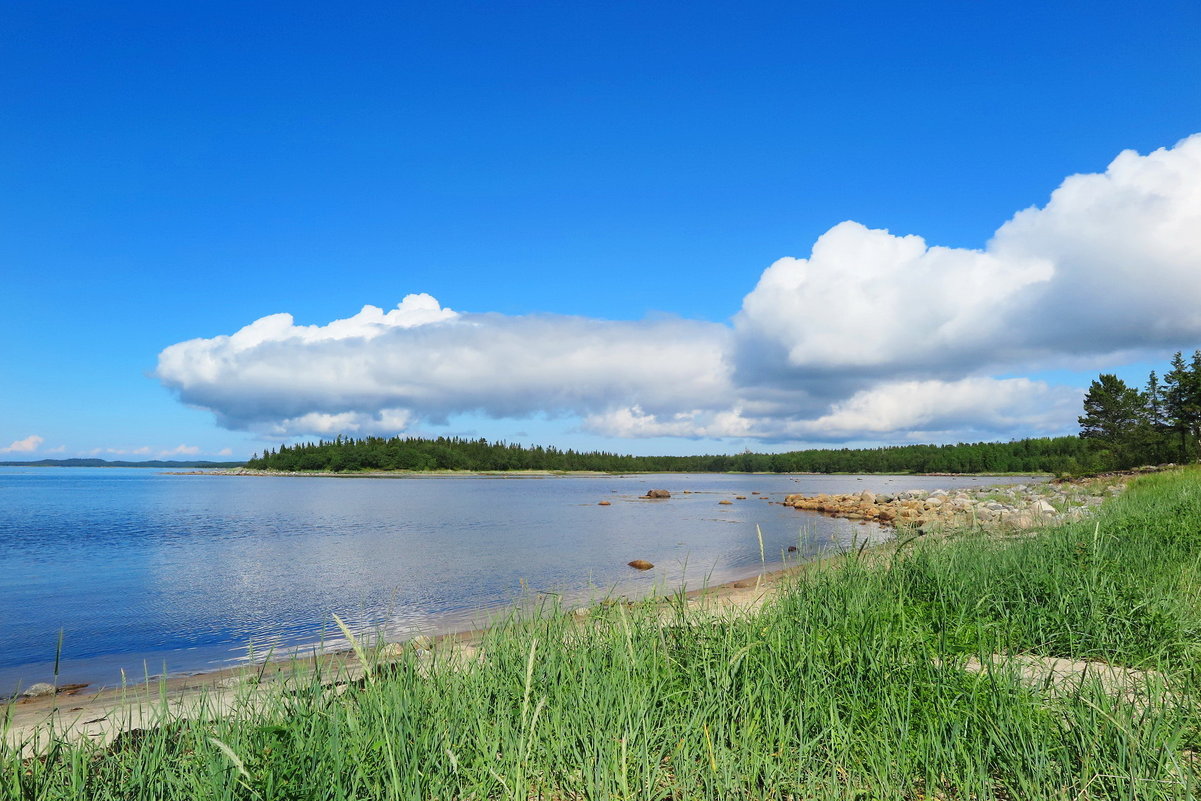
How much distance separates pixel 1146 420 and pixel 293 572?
76.1m

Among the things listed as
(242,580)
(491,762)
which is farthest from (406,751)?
(242,580)

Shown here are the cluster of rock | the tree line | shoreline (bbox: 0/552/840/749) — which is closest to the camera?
shoreline (bbox: 0/552/840/749)

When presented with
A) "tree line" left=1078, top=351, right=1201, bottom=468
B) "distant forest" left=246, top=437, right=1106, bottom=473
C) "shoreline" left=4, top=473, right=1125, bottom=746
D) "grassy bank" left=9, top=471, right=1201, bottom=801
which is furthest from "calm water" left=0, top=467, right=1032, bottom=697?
"distant forest" left=246, top=437, right=1106, bottom=473

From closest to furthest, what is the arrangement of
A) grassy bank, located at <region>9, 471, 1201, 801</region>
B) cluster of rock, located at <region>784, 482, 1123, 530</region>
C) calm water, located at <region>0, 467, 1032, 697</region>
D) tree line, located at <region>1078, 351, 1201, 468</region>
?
grassy bank, located at <region>9, 471, 1201, 801</region>
calm water, located at <region>0, 467, 1032, 697</region>
cluster of rock, located at <region>784, 482, 1123, 530</region>
tree line, located at <region>1078, 351, 1201, 468</region>

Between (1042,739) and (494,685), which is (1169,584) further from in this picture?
(494,685)

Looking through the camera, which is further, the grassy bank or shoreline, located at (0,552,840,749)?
shoreline, located at (0,552,840,749)

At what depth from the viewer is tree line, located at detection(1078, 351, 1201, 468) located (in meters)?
56.6

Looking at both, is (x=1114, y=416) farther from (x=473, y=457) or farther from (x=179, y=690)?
(x=473, y=457)

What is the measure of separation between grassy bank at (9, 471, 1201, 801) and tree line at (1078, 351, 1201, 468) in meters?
68.2

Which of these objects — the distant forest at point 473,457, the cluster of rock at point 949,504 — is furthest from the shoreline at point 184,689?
the distant forest at point 473,457

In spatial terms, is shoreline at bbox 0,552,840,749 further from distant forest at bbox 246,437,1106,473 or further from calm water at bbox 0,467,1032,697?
distant forest at bbox 246,437,1106,473

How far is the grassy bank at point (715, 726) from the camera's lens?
3514mm

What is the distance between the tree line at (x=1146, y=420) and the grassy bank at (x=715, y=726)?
2684 inches

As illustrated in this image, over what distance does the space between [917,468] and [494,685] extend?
19984 cm
